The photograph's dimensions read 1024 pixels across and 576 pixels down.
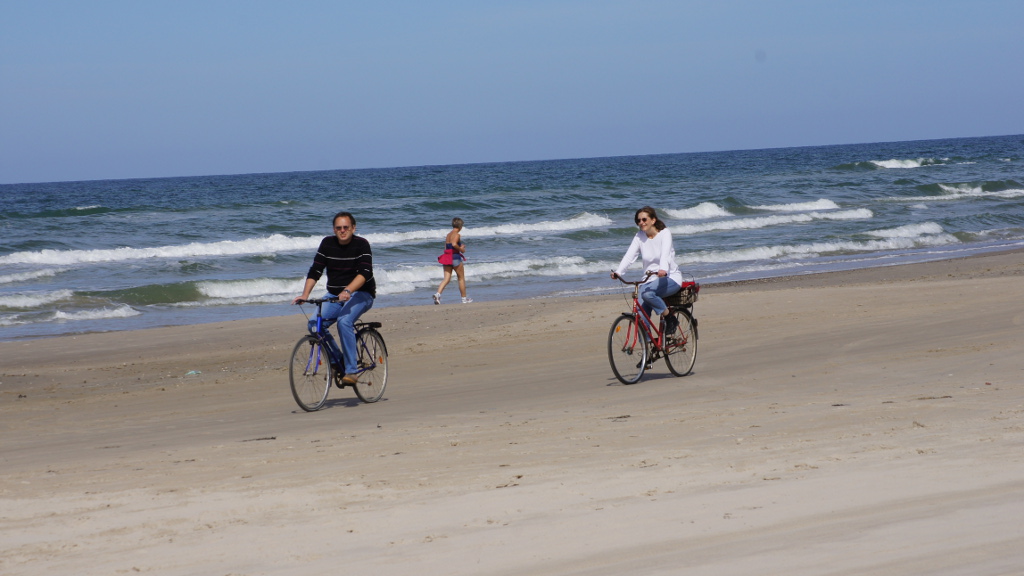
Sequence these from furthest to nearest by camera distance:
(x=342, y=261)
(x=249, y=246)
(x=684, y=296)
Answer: (x=249, y=246) < (x=684, y=296) < (x=342, y=261)

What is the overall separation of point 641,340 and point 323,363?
2782mm

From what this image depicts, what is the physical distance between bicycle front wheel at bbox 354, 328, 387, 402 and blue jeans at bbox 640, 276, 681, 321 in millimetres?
2348

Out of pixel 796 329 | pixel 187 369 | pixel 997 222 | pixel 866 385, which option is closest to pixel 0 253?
pixel 187 369

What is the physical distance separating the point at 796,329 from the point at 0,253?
930 inches

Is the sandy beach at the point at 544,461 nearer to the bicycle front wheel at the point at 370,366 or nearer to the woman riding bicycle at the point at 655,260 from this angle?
the bicycle front wheel at the point at 370,366

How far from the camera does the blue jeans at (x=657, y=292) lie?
8.66 metres

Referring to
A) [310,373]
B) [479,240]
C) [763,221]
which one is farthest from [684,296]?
[763,221]

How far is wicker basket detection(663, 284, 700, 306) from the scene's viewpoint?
28.8 feet

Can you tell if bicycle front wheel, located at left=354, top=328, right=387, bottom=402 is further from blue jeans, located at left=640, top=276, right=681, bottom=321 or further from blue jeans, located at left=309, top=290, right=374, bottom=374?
blue jeans, located at left=640, top=276, right=681, bottom=321

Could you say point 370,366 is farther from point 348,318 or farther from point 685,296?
point 685,296

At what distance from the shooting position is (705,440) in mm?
5910

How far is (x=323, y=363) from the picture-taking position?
812 cm

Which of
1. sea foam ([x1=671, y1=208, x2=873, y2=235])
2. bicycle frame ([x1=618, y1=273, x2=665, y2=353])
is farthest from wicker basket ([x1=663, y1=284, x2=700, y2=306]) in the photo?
sea foam ([x1=671, y1=208, x2=873, y2=235])

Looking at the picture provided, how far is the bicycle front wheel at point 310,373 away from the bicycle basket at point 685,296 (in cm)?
311
